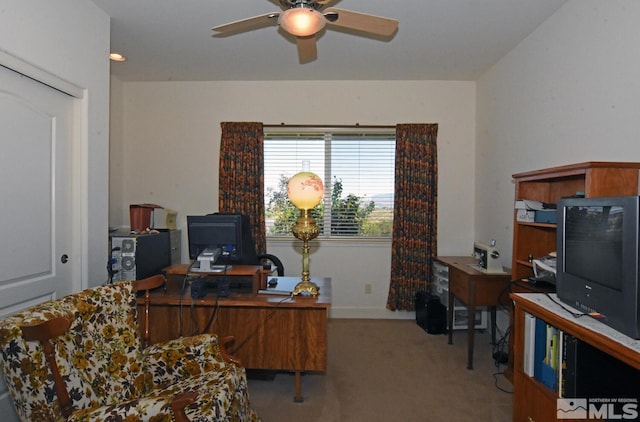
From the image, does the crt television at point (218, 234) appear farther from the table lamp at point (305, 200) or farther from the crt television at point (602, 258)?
the crt television at point (602, 258)

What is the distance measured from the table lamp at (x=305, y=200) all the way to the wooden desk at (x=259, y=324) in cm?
9

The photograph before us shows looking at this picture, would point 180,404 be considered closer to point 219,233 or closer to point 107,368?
point 107,368

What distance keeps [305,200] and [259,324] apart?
89cm

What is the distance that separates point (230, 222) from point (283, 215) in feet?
6.04

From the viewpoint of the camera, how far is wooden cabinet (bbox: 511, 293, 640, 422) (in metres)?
1.22

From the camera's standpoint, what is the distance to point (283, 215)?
13.6 feet

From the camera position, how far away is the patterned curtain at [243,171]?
157 inches

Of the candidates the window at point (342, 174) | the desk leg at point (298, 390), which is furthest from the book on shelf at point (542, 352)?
the window at point (342, 174)

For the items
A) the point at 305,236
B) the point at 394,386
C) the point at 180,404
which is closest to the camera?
the point at 180,404

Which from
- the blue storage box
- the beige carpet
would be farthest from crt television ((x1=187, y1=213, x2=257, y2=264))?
the blue storage box

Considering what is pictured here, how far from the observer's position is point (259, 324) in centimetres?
229

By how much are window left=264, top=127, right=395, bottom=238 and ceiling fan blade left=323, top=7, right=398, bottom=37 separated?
6.66 ft

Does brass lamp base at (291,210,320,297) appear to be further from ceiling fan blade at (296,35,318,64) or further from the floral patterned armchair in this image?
ceiling fan blade at (296,35,318,64)

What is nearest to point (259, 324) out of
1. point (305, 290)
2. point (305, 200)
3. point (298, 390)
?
point (305, 290)
